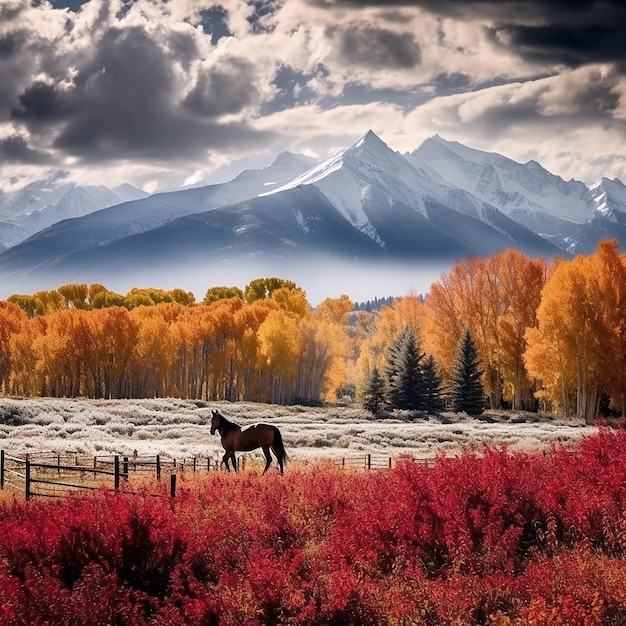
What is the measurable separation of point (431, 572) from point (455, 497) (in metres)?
1.77

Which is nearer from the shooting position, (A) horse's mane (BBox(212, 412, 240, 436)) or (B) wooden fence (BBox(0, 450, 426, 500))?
(B) wooden fence (BBox(0, 450, 426, 500))

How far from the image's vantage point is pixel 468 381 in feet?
232

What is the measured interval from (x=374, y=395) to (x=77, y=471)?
46168mm

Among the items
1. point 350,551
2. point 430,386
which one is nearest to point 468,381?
point 430,386

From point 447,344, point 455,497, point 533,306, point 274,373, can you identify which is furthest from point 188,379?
point 455,497

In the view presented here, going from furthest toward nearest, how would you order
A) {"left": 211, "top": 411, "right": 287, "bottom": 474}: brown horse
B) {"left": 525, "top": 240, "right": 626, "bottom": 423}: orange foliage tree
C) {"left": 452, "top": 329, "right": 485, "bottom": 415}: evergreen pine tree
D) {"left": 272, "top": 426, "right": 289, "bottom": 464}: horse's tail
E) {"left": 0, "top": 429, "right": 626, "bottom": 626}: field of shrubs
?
{"left": 452, "top": 329, "right": 485, "bottom": 415}: evergreen pine tree
{"left": 525, "top": 240, "right": 626, "bottom": 423}: orange foliage tree
{"left": 211, "top": 411, "right": 287, "bottom": 474}: brown horse
{"left": 272, "top": 426, "right": 289, "bottom": 464}: horse's tail
{"left": 0, "top": 429, "right": 626, "bottom": 626}: field of shrubs

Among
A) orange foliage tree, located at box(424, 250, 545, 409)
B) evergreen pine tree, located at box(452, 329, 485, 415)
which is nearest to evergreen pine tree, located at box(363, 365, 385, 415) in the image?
evergreen pine tree, located at box(452, 329, 485, 415)

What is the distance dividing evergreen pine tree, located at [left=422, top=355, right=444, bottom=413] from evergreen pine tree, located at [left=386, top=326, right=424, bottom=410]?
1.52ft

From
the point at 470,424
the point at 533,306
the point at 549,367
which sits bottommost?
the point at 470,424

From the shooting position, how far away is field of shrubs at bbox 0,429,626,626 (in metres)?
11.4

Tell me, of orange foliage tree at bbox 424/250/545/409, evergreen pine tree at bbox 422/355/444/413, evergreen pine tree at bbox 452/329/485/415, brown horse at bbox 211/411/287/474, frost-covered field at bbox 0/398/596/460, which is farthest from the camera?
orange foliage tree at bbox 424/250/545/409

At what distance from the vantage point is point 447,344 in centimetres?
7950

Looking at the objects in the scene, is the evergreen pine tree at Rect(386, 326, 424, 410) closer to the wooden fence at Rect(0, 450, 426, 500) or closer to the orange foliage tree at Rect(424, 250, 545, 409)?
the orange foliage tree at Rect(424, 250, 545, 409)

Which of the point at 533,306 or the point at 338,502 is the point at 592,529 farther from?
the point at 533,306
